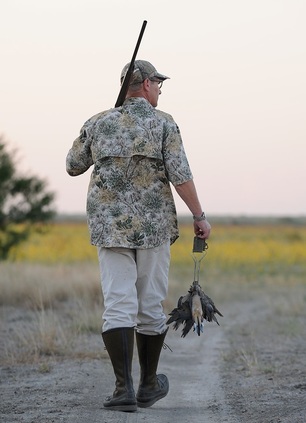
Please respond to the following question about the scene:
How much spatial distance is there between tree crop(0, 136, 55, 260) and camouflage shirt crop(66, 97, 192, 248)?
17.8 metres

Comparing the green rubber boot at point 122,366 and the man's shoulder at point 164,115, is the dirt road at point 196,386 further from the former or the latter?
the man's shoulder at point 164,115

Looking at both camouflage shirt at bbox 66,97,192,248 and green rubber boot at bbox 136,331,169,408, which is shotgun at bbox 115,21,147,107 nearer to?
camouflage shirt at bbox 66,97,192,248

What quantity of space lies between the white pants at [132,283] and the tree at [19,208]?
1777cm

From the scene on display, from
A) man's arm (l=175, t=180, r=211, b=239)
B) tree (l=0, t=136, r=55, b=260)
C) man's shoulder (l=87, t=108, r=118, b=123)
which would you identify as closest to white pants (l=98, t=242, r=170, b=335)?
man's arm (l=175, t=180, r=211, b=239)

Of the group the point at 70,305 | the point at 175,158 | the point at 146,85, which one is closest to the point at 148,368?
the point at 175,158

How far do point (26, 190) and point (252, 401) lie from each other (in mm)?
17959

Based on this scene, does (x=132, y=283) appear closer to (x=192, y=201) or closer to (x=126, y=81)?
(x=192, y=201)

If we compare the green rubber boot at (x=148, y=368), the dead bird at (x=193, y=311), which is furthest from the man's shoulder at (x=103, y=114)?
the green rubber boot at (x=148, y=368)

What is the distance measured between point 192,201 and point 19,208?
18295 mm

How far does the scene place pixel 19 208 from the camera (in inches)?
974

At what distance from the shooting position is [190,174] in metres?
6.72

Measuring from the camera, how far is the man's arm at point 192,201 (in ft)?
22.1

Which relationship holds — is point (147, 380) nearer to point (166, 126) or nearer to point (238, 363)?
point (166, 126)

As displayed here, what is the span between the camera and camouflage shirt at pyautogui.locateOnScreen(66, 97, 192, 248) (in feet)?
21.9
